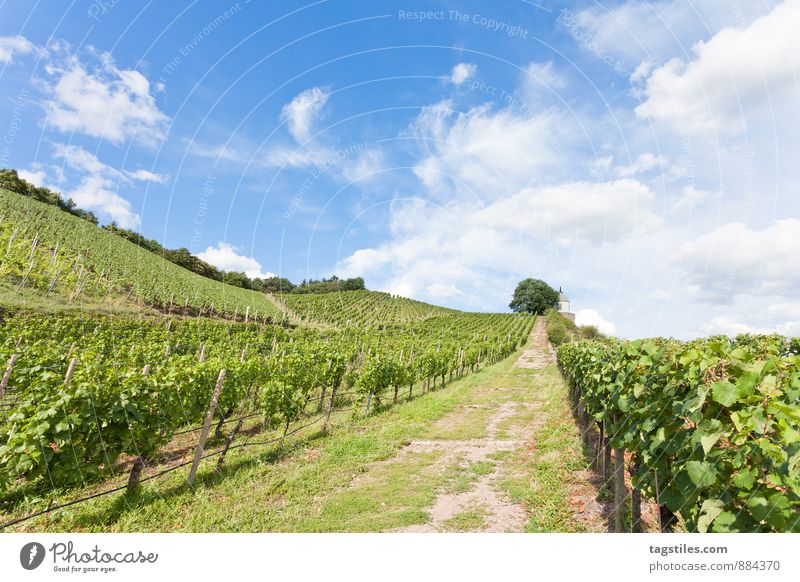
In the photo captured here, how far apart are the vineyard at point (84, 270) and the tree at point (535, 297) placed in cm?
7889

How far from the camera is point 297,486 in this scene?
811 centimetres

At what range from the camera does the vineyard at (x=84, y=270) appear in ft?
105

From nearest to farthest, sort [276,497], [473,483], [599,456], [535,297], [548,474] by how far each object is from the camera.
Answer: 1. [276,497]
2. [473,483]
3. [548,474]
4. [599,456]
5. [535,297]

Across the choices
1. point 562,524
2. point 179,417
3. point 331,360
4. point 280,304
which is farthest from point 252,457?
point 280,304

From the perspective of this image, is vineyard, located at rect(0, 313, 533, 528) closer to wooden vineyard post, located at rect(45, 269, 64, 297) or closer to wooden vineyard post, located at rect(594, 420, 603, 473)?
wooden vineyard post, located at rect(594, 420, 603, 473)

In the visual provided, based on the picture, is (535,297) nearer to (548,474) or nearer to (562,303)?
(562,303)

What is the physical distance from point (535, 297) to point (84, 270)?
343 feet

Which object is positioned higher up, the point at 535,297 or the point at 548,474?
the point at 535,297

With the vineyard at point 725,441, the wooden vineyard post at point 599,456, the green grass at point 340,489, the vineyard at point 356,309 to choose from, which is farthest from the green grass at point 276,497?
the vineyard at point 356,309

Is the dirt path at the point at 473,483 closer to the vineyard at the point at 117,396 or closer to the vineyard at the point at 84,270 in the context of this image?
the vineyard at the point at 117,396
